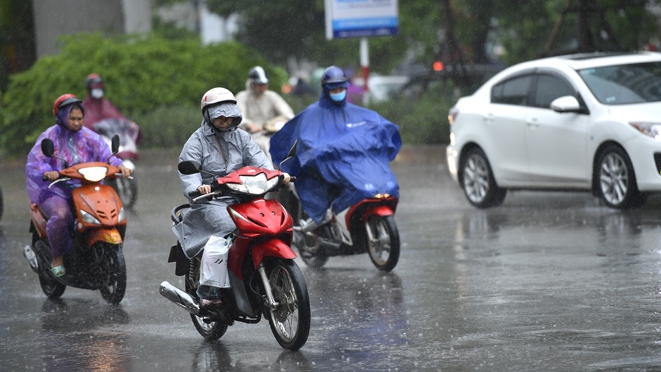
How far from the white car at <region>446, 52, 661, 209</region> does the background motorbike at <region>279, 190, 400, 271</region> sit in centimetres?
337

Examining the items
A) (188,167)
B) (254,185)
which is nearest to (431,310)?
(254,185)

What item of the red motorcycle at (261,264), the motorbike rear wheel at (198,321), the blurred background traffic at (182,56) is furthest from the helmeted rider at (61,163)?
the blurred background traffic at (182,56)

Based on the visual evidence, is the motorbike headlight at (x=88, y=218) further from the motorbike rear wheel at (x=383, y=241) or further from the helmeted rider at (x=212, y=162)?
the motorbike rear wheel at (x=383, y=241)

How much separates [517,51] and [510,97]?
18.7 meters

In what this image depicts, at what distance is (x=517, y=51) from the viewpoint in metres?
34.1

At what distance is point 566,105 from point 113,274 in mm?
5987

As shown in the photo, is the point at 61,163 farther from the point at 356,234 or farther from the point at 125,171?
the point at 356,234

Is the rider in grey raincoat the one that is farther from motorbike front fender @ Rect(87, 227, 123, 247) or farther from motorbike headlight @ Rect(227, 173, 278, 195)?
motorbike front fender @ Rect(87, 227, 123, 247)

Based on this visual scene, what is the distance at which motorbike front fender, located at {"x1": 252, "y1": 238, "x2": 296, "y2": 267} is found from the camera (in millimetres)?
7621

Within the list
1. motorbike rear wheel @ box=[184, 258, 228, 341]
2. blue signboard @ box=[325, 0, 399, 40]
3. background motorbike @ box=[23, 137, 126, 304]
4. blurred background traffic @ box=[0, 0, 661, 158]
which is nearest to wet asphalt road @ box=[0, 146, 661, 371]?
motorbike rear wheel @ box=[184, 258, 228, 341]

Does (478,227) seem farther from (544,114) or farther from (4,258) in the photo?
(4,258)

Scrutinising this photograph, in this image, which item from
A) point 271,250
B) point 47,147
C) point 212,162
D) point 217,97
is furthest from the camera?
point 47,147

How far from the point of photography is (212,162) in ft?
27.4

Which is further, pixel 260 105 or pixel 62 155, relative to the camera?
pixel 260 105
